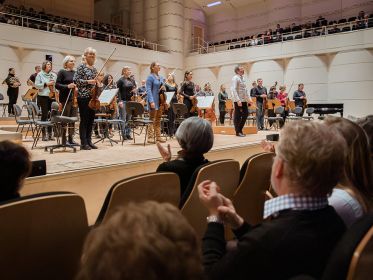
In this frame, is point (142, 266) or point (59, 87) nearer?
point (142, 266)

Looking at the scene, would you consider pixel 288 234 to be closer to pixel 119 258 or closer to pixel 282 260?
pixel 282 260

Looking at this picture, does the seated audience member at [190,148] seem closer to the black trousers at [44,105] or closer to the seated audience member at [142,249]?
the seated audience member at [142,249]

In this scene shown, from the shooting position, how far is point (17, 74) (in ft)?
41.9

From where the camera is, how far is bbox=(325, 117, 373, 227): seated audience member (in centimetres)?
132

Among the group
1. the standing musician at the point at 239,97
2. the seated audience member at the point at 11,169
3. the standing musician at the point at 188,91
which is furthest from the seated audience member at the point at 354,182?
the standing musician at the point at 188,91

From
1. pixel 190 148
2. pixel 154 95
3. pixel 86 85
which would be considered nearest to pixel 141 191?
pixel 190 148

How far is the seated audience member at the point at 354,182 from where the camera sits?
132 centimetres

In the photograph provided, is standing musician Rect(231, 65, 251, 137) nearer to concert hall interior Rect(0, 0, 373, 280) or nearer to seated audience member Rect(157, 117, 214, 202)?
concert hall interior Rect(0, 0, 373, 280)

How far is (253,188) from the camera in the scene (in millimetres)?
2346

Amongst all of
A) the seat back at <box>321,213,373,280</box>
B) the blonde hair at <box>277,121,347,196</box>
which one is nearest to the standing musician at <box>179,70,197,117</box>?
the blonde hair at <box>277,121,347,196</box>

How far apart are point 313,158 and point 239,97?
20.3ft

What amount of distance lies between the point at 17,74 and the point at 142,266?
13.8 meters

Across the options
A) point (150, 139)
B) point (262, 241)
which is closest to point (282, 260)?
point (262, 241)

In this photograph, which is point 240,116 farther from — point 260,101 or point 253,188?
point 253,188
